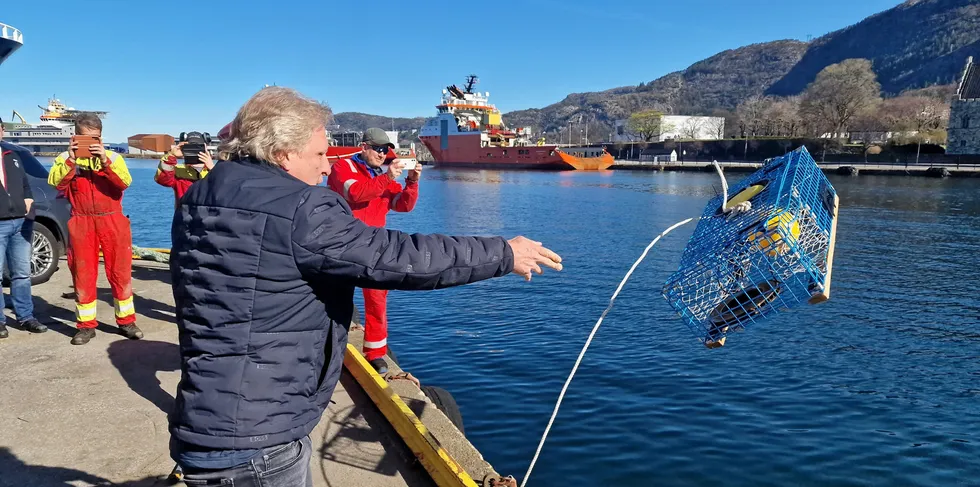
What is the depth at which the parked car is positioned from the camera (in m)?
7.45

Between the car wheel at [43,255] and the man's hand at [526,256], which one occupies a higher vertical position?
the man's hand at [526,256]

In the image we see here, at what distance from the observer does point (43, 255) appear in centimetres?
759

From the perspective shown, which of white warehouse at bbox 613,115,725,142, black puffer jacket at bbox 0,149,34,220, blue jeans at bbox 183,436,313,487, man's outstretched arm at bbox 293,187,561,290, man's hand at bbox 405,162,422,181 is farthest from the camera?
white warehouse at bbox 613,115,725,142

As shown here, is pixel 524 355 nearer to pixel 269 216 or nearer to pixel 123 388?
pixel 123 388

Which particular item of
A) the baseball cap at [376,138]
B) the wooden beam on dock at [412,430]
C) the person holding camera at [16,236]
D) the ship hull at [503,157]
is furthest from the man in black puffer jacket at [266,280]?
the ship hull at [503,157]

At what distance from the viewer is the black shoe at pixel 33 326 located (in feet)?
17.8

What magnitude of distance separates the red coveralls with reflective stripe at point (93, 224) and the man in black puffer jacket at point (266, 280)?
399 cm

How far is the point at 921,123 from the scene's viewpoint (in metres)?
66.3

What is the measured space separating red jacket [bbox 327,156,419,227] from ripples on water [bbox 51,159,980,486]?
2226mm

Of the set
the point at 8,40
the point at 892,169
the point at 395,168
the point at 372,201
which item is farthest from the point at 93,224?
the point at 892,169

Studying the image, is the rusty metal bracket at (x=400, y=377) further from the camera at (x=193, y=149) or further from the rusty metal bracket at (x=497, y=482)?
the camera at (x=193, y=149)

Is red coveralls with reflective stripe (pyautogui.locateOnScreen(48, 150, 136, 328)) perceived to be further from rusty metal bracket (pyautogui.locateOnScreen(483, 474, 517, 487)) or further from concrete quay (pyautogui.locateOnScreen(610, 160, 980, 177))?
concrete quay (pyautogui.locateOnScreen(610, 160, 980, 177))

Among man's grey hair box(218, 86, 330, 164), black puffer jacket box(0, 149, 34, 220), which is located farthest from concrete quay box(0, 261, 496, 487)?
man's grey hair box(218, 86, 330, 164)

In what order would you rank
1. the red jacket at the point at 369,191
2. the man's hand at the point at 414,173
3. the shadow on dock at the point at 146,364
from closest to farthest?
1. the shadow on dock at the point at 146,364
2. the red jacket at the point at 369,191
3. the man's hand at the point at 414,173
